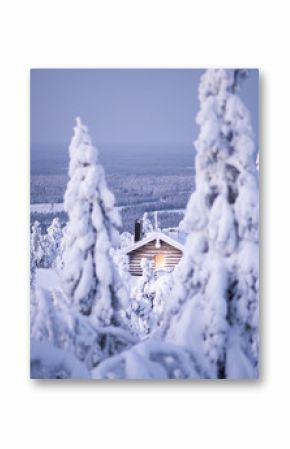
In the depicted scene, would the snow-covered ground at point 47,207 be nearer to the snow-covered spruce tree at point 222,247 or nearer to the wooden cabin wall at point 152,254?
the wooden cabin wall at point 152,254

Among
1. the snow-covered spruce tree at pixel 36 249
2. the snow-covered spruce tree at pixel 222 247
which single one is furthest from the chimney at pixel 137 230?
the snow-covered spruce tree at pixel 36 249

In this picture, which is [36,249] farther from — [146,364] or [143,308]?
[146,364]

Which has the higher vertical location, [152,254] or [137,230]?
[137,230]

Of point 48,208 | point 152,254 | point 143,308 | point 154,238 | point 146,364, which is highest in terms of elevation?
point 48,208

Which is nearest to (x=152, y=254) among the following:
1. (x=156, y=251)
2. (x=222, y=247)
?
(x=156, y=251)
